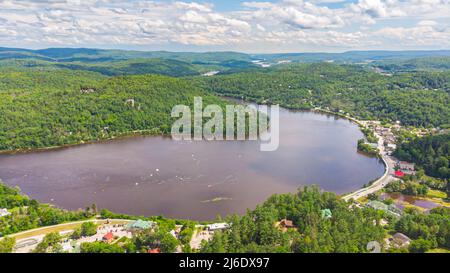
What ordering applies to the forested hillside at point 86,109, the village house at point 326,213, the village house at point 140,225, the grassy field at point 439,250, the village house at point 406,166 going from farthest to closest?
the forested hillside at point 86,109 → the village house at point 406,166 → the village house at point 326,213 → the village house at point 140,225 → the grassy field at point 439,250

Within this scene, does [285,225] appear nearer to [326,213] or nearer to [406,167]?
[326,213]

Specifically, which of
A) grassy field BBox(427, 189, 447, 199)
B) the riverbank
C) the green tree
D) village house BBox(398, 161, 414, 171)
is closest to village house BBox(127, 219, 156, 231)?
the green tree

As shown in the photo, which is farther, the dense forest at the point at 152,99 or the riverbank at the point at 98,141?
the dense forest at the point at 152,99

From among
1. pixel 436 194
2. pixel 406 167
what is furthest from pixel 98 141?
pixel 436 194

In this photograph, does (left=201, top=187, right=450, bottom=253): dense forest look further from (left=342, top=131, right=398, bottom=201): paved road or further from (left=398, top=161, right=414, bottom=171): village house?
(left=398, top=161, right=414, bottom=171): village house

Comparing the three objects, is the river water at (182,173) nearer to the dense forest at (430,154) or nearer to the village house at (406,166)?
the village house at (406,166)

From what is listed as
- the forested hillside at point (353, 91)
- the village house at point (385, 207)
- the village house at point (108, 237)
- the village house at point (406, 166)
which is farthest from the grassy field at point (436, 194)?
the forested hillside at point (353, 91)
